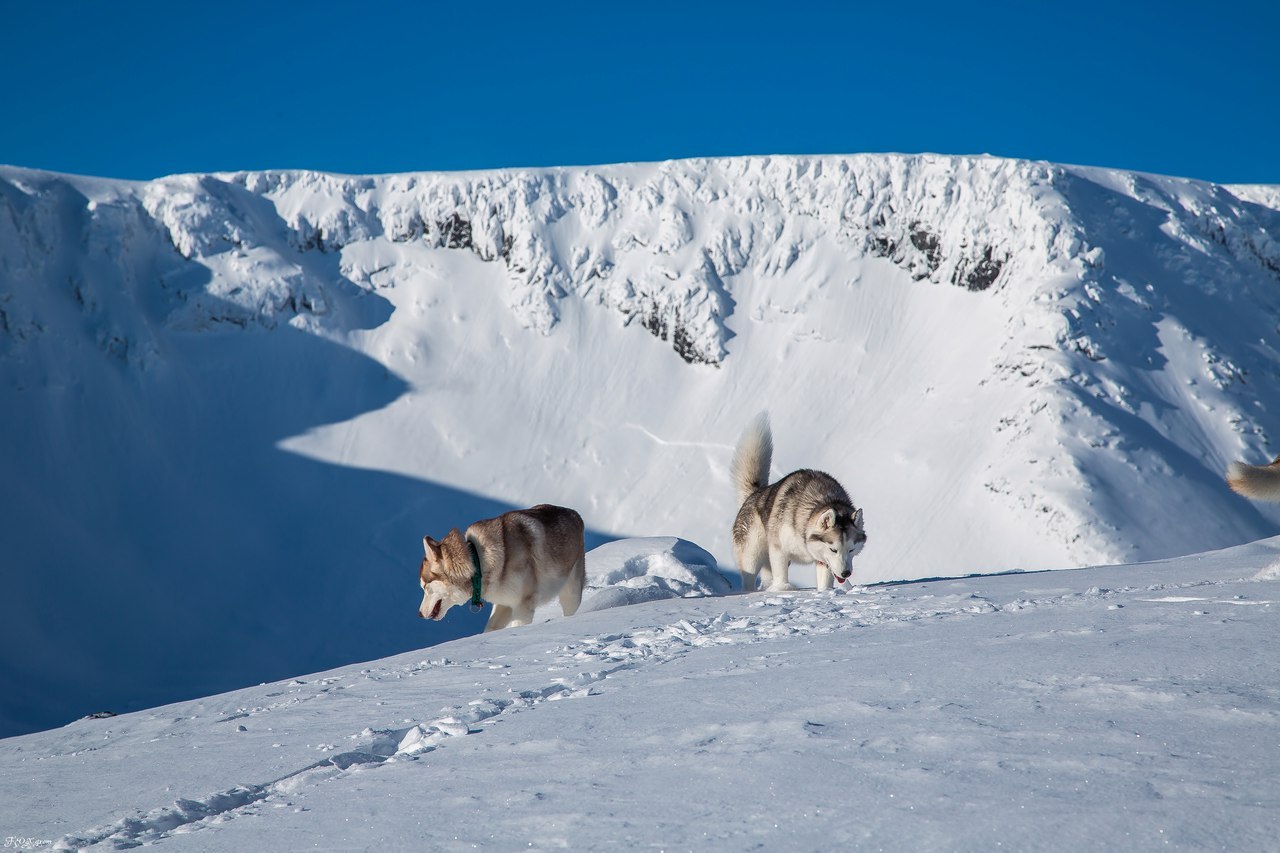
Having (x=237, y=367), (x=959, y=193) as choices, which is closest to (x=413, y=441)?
(x=237, y=367)

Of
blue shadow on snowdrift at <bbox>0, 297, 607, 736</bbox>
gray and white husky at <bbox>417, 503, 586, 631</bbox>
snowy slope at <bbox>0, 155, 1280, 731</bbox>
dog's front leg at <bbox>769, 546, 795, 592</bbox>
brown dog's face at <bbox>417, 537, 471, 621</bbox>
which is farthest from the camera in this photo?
snowy slope at <bbox>0, 155, 1280, 731</bbox>

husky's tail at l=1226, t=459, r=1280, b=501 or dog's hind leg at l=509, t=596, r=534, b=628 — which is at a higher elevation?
husky's tail at l=1226, t=459, r=1280, b=501

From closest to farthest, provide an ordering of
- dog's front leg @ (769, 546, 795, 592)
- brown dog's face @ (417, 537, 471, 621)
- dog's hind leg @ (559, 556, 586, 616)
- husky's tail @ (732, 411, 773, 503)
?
brown dog's face @ (417, 537, 471, 621) → dog's front leg @ (769, 546, 795, 592) → dog's hind leg @ (559, 556, 586, 616) → husky's tail @ (732, 411, 773, 503)

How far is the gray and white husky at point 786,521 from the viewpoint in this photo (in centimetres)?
802

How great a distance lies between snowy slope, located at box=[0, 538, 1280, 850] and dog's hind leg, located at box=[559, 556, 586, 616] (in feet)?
10.8

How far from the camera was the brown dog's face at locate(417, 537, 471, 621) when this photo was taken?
847 centimetres

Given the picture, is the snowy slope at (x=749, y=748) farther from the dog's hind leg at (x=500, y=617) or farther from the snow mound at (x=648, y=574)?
the snow mound at (x=648, y=574)

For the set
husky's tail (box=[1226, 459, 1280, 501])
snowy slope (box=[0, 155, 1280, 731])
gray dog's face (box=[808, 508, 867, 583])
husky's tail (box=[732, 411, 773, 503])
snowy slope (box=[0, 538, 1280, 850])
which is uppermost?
snowy slope (box=[0, 155, 1280, 731])

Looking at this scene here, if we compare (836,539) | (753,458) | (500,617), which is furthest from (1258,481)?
(500,617)

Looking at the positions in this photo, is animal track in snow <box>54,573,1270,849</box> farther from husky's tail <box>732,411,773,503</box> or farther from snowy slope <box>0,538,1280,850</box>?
husky's tail <box>732,411,773,503</box>

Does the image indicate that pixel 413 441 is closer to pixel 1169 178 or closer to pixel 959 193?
pixel 959 193

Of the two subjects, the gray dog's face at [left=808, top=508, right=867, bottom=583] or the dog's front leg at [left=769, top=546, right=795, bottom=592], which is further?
the dog's front leg at [left=769, top=546, right=795, bottom=592]

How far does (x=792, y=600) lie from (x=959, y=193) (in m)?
47.2

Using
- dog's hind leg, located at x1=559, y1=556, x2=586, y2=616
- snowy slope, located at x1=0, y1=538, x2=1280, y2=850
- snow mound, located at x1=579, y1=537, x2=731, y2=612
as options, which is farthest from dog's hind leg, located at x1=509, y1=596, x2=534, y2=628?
snowy slope, located at x1=0, y1=538, x2=1280, y2=850
